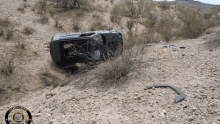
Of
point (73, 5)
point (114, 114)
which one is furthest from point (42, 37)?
point (114, 114)

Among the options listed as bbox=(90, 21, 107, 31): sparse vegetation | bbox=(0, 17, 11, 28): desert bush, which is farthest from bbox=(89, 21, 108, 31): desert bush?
bbox=(0, 17, 11, 28): desert bush

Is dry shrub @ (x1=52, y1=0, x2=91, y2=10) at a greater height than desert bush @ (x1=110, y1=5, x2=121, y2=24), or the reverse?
dry shrub @ (x1=52, y1=0, x2=91, y2=10)

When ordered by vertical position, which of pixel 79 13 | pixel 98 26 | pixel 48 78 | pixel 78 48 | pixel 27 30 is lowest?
pixel 48 78

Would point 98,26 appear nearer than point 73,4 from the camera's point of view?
Yes

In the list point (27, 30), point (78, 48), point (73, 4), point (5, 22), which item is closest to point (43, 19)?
point (27, 30)

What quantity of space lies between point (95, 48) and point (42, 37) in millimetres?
4662

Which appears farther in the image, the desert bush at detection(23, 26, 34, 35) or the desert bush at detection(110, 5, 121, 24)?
the desert bush at detection(110, 5, 121, 24)

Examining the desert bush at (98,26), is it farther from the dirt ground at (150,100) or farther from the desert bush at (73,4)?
the dirt ground at (150,100)

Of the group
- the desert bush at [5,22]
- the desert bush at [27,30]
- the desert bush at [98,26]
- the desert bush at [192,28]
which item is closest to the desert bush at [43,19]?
the desert bush at [27,30]

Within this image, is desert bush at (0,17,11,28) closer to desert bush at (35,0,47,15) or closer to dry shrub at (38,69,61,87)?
desert bush at (35,0,47,15)

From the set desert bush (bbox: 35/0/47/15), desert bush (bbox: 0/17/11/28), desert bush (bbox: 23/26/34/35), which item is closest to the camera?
desert bush (bbox: 0/17/11/28)

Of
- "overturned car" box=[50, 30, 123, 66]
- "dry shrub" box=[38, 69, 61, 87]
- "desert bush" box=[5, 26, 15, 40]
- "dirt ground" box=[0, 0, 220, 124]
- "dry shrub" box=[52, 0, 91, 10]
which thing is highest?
"dry shrub" box=[52, 0, 91, 10]

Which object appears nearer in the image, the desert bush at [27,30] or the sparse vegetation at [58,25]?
the desert bush at [27,30]

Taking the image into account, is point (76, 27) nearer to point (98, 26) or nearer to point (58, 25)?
point (58, 25)
